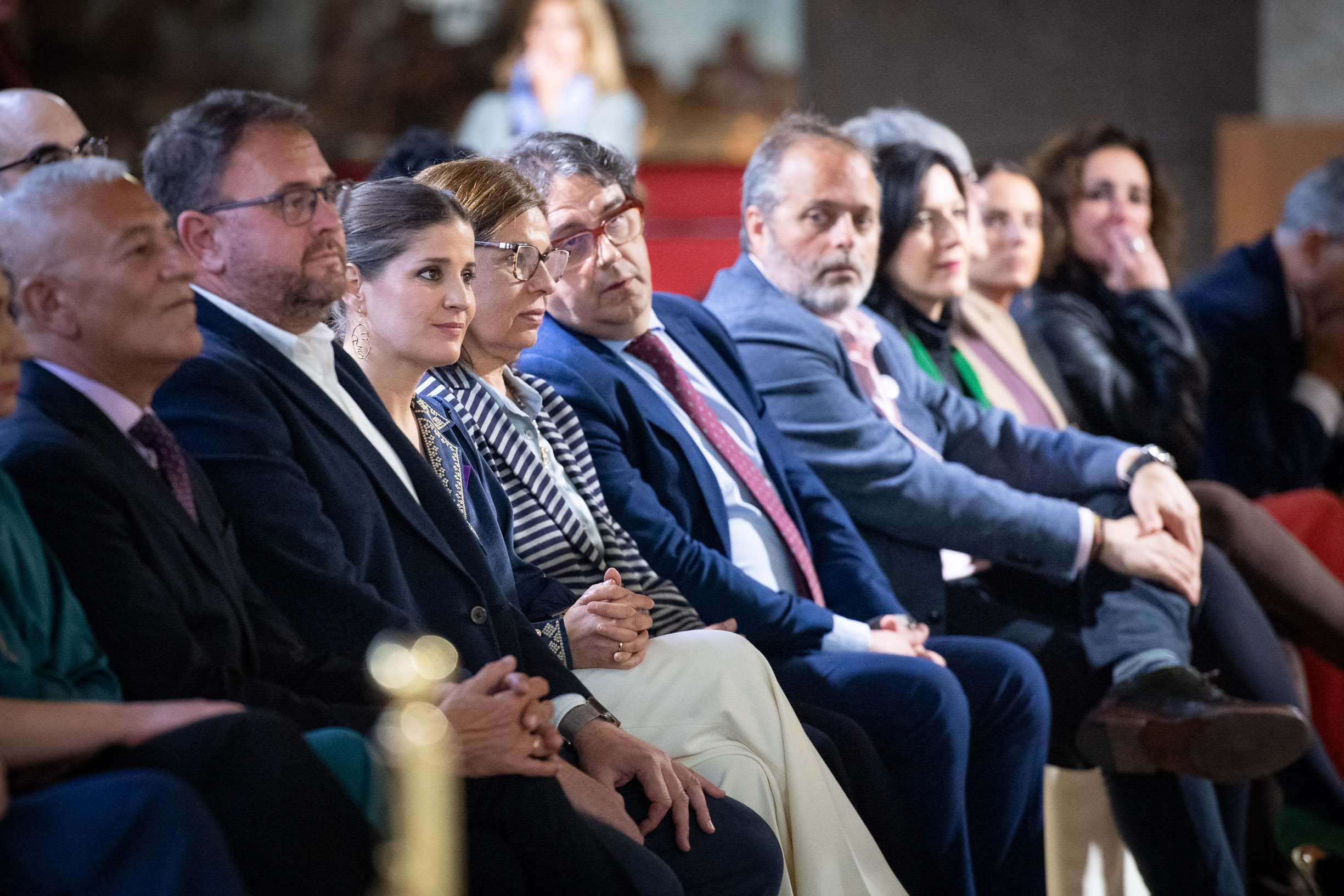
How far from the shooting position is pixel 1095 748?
275cm

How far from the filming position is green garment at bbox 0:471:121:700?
130 cm

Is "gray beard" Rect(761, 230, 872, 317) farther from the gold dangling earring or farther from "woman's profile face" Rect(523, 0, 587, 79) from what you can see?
"woman's profile face" Rect(523, 0, 587, 79)

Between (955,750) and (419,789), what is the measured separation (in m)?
1.07

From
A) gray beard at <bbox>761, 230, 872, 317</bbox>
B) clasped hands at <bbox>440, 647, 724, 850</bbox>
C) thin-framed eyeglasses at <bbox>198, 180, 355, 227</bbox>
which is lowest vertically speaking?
clasped hands at <bbox>440, 647, 724, 850</bbox>

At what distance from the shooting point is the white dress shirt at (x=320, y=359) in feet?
5.81

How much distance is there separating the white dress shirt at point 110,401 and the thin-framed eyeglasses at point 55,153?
3.11ft

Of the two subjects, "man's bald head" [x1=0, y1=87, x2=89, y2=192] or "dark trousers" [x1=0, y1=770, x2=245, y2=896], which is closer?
"dark trousers" [x1=0, y1=770, x2=245, y2=896]

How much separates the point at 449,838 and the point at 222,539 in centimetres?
42

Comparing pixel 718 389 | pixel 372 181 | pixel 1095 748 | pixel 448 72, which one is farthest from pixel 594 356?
pixel 448 72

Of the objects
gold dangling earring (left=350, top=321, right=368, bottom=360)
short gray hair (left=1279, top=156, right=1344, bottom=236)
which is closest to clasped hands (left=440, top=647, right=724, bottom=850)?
gold dangling earring (left=350, top=321, right=368, bottom=360)

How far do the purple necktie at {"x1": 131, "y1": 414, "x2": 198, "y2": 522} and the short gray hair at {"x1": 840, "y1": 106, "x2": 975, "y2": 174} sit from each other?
2164mm

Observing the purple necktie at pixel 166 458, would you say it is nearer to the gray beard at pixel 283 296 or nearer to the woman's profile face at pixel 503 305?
the gray beard at pixel 283 296

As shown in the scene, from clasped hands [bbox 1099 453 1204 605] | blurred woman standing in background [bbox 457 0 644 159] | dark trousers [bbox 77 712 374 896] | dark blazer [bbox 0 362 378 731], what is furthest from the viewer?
blurred woman standing in background [bbox 457 0 644 159]

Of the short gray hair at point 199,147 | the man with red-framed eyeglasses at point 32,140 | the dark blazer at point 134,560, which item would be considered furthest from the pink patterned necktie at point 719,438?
the dark blazer at point 134,560
